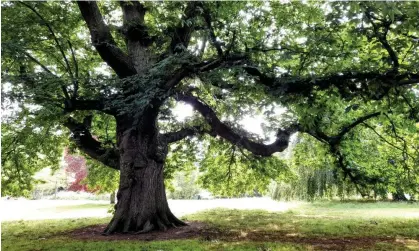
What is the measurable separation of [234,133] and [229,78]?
2.75 metres

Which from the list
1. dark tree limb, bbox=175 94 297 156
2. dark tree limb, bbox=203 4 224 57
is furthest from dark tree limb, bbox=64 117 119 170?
dark tree limb, bbox=203 4 224 57

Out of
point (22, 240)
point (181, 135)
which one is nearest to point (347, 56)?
point (181, 135)

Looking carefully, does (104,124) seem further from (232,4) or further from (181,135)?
(232,4)

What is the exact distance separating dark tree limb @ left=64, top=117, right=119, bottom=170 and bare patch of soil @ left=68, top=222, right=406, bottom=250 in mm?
2610

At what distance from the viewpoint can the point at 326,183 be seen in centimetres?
2155

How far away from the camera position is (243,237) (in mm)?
9438

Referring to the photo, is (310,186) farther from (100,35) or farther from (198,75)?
(100,35)

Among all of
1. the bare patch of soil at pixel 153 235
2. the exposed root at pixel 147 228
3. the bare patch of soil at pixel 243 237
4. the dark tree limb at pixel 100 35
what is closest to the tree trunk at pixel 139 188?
the exposed root at pixel 147 228

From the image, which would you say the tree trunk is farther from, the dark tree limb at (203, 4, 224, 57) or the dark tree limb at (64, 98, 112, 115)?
the dark tree limb at (203, 4, 224, 57)

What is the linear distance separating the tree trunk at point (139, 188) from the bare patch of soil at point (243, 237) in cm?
44

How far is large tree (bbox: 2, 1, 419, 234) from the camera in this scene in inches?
299

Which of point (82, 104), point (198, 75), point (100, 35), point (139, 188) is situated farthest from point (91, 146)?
point (198, 75)

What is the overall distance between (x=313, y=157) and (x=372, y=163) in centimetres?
255

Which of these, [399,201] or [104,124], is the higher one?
[104,124]
